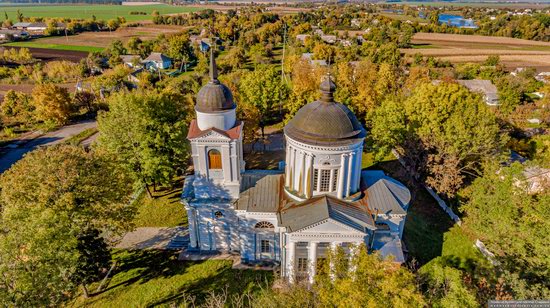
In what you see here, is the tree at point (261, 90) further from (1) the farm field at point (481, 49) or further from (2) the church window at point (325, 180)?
(1) the farm field at point (481, 49)

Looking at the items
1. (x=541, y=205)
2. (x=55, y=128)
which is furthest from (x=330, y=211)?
(x=55, y=128)

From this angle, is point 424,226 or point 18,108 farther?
point 18,108

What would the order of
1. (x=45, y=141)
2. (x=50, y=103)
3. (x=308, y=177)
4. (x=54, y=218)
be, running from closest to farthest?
(x=54, y=218)
(x=308, y=177)
(x=45, y=141)
(x=50, y=103)

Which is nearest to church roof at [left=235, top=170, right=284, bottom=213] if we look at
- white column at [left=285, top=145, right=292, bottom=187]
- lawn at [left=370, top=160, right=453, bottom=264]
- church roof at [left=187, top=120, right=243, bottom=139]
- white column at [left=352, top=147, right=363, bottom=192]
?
white column at [left=285, top=145, right=292, bottom=187]

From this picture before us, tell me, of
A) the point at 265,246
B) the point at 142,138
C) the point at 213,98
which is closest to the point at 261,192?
the point at 265,246

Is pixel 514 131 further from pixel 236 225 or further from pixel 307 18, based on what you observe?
pixel 307 18

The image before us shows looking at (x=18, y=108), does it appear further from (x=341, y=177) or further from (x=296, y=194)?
(x=341, y=177)

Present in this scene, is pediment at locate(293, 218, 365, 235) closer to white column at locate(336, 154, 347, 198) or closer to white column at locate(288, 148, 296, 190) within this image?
white column at locate(336, 154, 347, 198)
